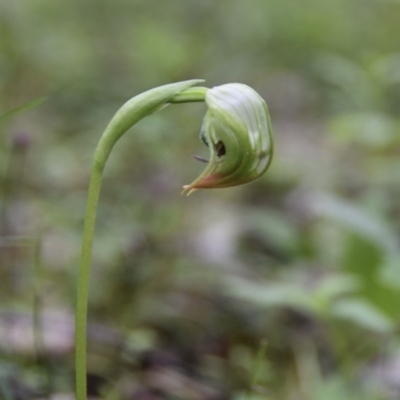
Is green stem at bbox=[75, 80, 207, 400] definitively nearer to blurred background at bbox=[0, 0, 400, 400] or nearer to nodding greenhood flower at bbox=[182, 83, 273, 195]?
nodding greenhood flower at bbox=[182, 83, 273, 195]

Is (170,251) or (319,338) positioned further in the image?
Result: (170,251)

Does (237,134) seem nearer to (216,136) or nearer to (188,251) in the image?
(216,136)

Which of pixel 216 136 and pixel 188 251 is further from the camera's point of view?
pixel 188 251

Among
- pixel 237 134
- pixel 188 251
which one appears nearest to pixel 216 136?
pixel 237 134

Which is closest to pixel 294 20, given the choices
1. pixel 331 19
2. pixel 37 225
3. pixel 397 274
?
pixel 331 19

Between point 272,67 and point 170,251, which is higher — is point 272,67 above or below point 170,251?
above

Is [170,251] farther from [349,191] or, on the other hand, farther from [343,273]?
[349,191]

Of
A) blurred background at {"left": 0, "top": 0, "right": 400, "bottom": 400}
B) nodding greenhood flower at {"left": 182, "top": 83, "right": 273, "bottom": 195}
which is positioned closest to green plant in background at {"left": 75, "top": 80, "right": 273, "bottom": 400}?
nodding greenhood flower at {"left": 182, "top": 83, "right": 273, "bottom": 195}
